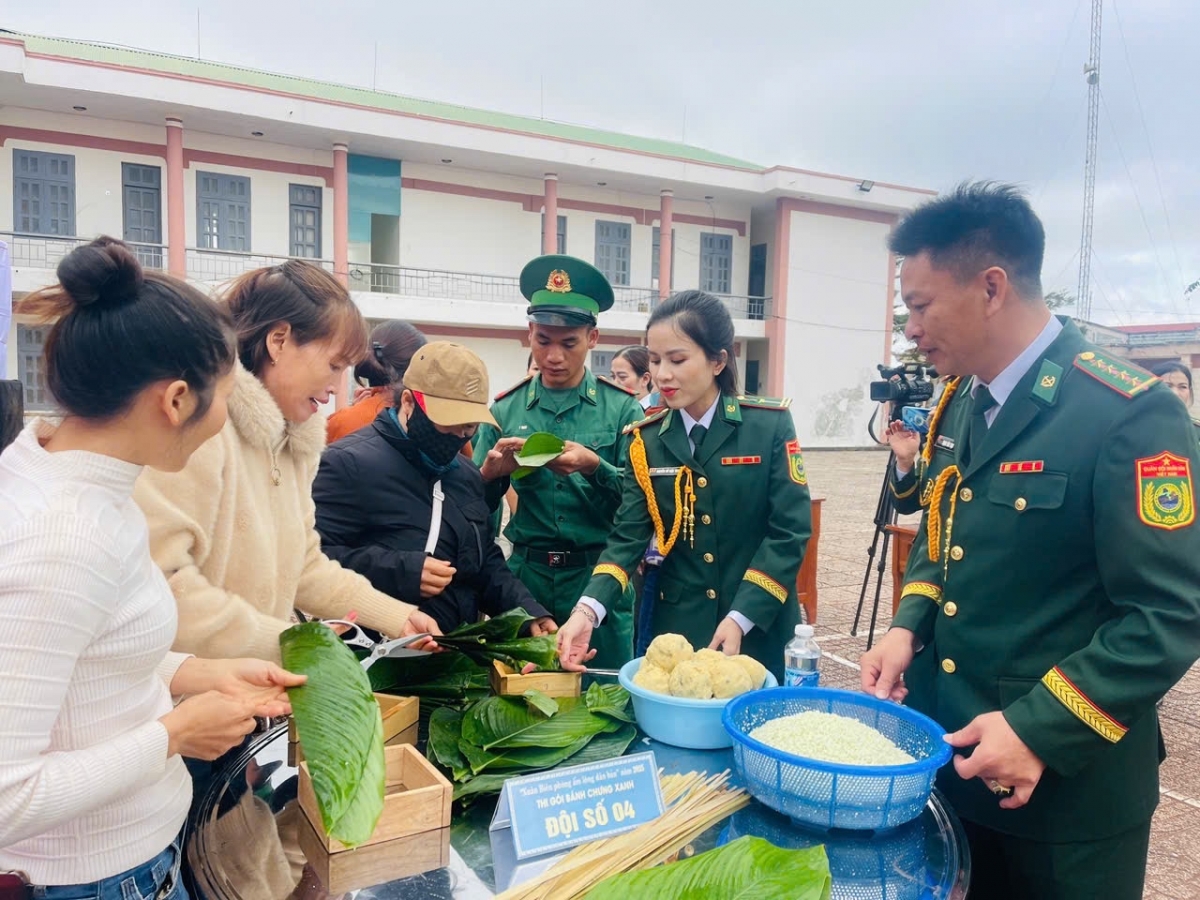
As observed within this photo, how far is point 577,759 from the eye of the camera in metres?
1.55

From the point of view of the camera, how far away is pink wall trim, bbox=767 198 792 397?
68.0 feet

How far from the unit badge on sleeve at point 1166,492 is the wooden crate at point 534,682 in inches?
46.0

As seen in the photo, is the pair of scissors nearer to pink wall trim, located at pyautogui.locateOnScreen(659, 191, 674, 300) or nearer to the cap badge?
the cap badge

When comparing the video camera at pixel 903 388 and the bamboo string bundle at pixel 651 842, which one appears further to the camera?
the video camera at pixel 903 388

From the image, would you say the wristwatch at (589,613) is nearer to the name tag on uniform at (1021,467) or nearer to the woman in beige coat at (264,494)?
the woman in beige coat at (264,494)

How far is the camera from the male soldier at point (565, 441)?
119 inches

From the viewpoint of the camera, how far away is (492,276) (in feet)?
60.0

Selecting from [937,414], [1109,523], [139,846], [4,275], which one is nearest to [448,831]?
[139,846]

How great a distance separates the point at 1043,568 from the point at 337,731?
1301 millimetres

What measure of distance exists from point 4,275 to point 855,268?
2178 centimetres

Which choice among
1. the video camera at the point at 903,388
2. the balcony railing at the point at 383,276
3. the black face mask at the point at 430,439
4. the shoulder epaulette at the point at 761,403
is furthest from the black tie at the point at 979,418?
the balcony railing at the point at 383,276

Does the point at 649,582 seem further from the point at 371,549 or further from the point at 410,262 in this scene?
the point at 410,262

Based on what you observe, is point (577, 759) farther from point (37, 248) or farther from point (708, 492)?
point (37, 248)

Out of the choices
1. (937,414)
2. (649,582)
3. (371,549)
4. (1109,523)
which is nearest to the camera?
(1109,523)
